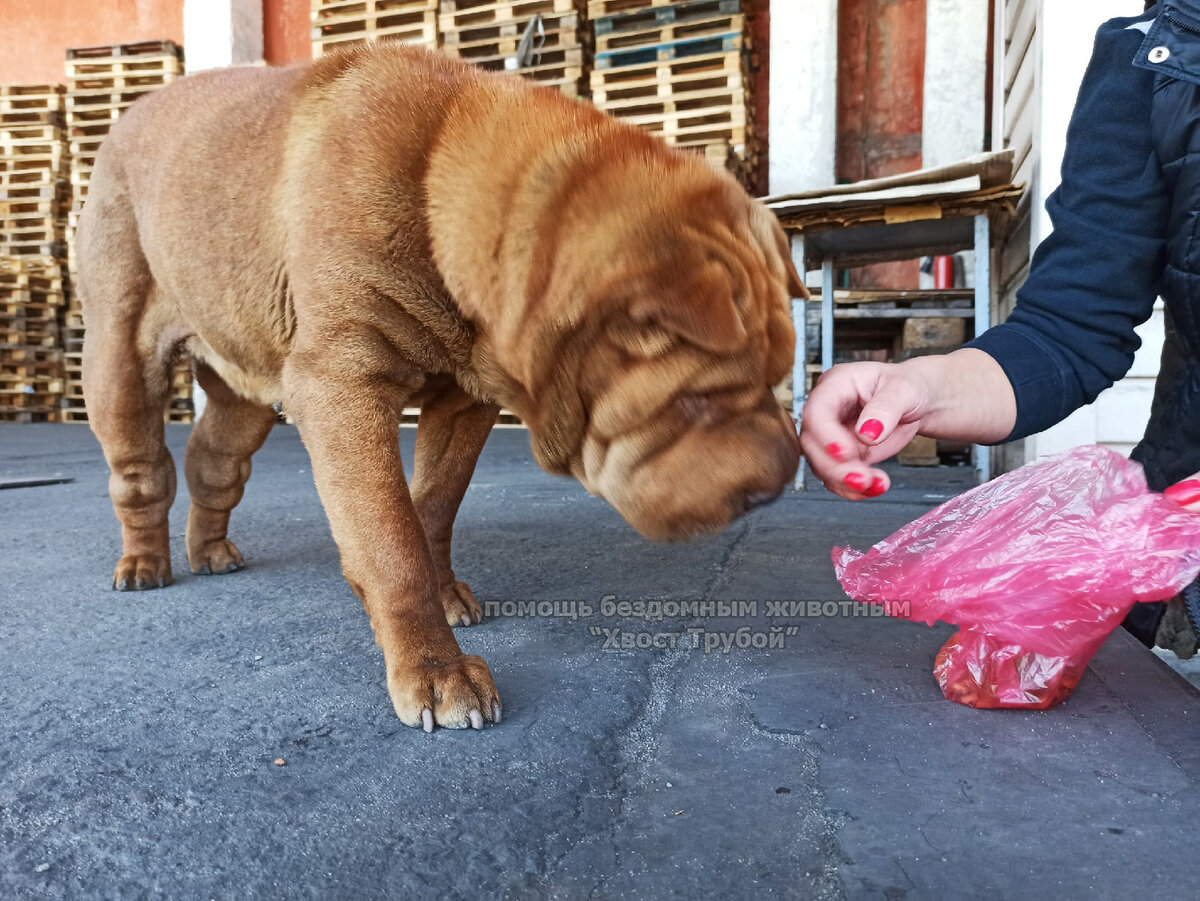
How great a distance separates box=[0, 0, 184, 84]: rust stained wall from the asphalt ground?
35.1 feet

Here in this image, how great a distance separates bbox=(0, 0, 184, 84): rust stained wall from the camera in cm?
1048

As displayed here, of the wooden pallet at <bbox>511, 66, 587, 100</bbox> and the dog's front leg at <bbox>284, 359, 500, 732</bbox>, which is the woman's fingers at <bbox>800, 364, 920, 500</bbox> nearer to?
the dog's front leg at <bbox>284, 359, 500, 732</bbox>

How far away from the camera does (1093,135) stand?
1.71m

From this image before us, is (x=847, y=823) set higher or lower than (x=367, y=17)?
lower

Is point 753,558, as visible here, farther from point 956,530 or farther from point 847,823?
point 847,823

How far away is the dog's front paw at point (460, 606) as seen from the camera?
6.80ft

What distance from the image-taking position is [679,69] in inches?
281

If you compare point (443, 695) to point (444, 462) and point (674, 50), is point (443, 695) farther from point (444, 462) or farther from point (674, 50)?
point (674, 50)

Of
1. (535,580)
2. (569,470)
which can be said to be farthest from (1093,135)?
(535,580)

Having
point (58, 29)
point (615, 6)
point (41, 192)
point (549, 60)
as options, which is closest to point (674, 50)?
point (615, 6)

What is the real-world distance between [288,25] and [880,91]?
21.7ft

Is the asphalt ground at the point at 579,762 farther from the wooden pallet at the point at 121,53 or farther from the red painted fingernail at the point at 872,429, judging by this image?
the wooden pallet at the point at 121,53

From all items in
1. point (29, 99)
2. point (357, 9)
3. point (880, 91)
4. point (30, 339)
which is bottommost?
point (30, 339)

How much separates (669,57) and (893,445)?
21.6 feet
